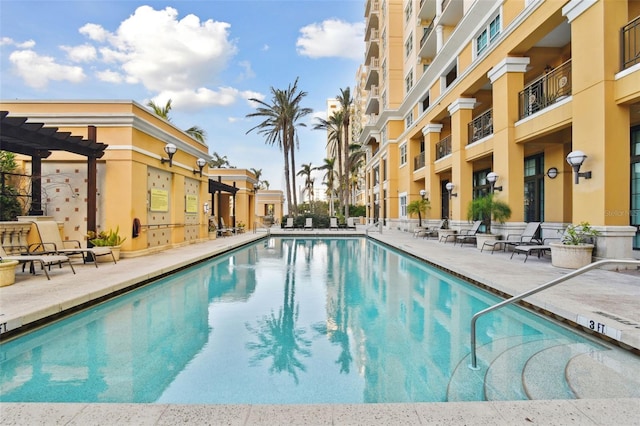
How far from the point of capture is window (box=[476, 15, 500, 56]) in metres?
12.9

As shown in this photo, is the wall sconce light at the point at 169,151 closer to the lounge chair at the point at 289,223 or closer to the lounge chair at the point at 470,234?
the lounge chair at the point at 470,234

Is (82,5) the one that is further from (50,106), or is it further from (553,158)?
(553,158)

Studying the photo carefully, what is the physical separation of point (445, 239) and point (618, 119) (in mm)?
8836

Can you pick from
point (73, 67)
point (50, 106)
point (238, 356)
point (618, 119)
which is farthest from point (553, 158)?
point (73, 67)

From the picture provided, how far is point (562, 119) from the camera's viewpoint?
9555 millimetres

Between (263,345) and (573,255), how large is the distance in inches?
295

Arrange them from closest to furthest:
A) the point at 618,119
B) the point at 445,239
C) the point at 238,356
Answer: the point at 238,356 → the point at 618,119 → the point at 445,239

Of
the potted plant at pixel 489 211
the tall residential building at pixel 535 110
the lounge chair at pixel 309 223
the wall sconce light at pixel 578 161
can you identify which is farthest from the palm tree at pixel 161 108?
the wall sconce light at pixel 578 161

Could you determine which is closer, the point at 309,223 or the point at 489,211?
the point at 489,211

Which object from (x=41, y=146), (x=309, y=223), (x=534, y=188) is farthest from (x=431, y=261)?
(x=309, y=223)

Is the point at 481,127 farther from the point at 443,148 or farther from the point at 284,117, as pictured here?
the point at 284,117

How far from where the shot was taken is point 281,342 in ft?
14.9

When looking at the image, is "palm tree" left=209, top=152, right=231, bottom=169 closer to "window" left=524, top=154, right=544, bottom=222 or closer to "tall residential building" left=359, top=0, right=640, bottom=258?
"tall residential building" left=359, top=0, right=640, bottom=258

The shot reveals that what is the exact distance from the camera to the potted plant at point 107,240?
9.26 meters
